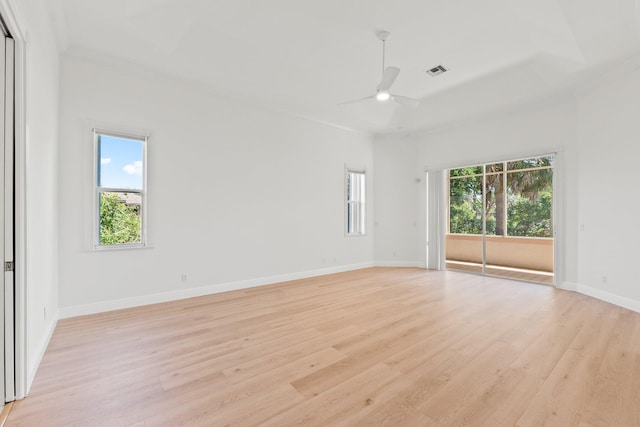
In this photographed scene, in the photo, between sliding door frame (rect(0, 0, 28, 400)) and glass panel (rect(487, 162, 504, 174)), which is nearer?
sliding door frame (rect(0, 0, 28, 400))

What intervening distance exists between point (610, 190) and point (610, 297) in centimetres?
Result: 152

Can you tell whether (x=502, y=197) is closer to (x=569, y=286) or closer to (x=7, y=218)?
(x=569, y=286)

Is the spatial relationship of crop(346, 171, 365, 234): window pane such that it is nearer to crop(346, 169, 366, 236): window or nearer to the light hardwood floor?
crop(346, 169, 366, 236): window

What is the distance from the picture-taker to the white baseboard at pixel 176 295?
11.9 ft

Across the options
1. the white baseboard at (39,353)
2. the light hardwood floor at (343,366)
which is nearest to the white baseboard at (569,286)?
the light hardwood floor at (343,366)

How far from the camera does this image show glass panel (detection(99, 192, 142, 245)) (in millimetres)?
3883

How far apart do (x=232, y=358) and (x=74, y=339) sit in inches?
67.6

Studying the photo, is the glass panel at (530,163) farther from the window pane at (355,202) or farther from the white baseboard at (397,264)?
the window pane at (355,202)

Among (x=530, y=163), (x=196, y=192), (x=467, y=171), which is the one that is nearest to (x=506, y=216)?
(x=530, y=163)

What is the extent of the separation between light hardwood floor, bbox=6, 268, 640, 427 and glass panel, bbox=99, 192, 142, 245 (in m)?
0.97

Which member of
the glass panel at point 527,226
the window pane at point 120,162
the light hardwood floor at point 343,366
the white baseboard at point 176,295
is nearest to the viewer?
the light hardwood floor at point 343,366

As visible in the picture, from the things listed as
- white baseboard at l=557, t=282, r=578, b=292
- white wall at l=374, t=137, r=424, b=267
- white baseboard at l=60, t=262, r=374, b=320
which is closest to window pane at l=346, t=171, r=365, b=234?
white wall at l=374, t=137, r=424, b=267

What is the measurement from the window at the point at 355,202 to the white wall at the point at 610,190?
12.9 ft

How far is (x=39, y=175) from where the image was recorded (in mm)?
2607
